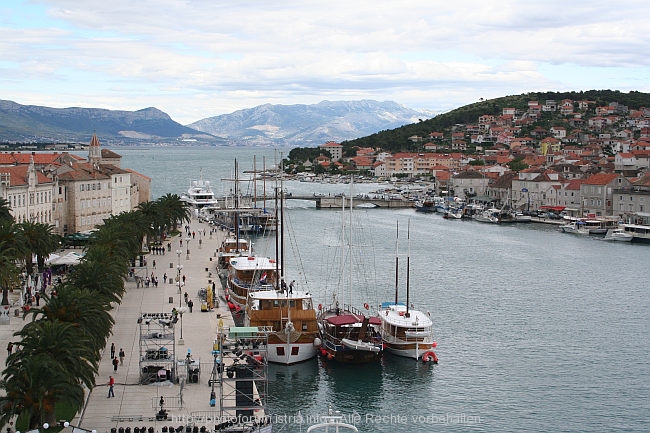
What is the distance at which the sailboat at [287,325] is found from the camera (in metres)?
39.7

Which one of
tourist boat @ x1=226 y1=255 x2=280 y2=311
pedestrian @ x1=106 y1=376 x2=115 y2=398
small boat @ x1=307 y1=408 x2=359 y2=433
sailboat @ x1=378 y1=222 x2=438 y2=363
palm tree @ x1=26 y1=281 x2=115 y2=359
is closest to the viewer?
small boat @ x1=307 y1=408 x2=359 y2=433

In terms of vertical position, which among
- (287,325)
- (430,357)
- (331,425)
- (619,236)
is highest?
(287,325)

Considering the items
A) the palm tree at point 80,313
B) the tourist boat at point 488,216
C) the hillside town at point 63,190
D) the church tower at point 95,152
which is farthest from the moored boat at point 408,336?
the tourist boat at point 488,216

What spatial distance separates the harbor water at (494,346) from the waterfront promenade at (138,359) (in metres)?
3.56

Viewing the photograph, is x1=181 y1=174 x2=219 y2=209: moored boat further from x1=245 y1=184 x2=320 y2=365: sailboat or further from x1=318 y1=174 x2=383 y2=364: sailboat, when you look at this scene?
x1=318 y1=174 x2=383 y2=364: sailboat

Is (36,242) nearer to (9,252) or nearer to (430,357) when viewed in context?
(9,252)

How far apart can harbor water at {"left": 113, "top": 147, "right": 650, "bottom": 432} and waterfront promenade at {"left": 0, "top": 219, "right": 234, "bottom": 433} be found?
140 inches

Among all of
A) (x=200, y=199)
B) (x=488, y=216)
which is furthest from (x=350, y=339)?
(x=488, y=216)

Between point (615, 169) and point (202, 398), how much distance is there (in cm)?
11659

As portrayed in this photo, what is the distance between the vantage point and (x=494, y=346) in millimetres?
43688

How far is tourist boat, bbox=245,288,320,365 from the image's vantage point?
39719 mm

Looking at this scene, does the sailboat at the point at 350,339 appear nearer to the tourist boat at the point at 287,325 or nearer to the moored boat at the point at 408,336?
the tourist boat at the point at 287,325

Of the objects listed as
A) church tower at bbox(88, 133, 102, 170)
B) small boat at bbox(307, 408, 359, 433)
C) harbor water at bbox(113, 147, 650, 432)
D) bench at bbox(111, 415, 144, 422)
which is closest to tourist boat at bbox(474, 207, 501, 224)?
harbor water at bbox(113, 147, 650, 432)

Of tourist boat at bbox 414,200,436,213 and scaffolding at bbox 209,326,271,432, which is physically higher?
scaffolding at bbox 209,326,271,432
